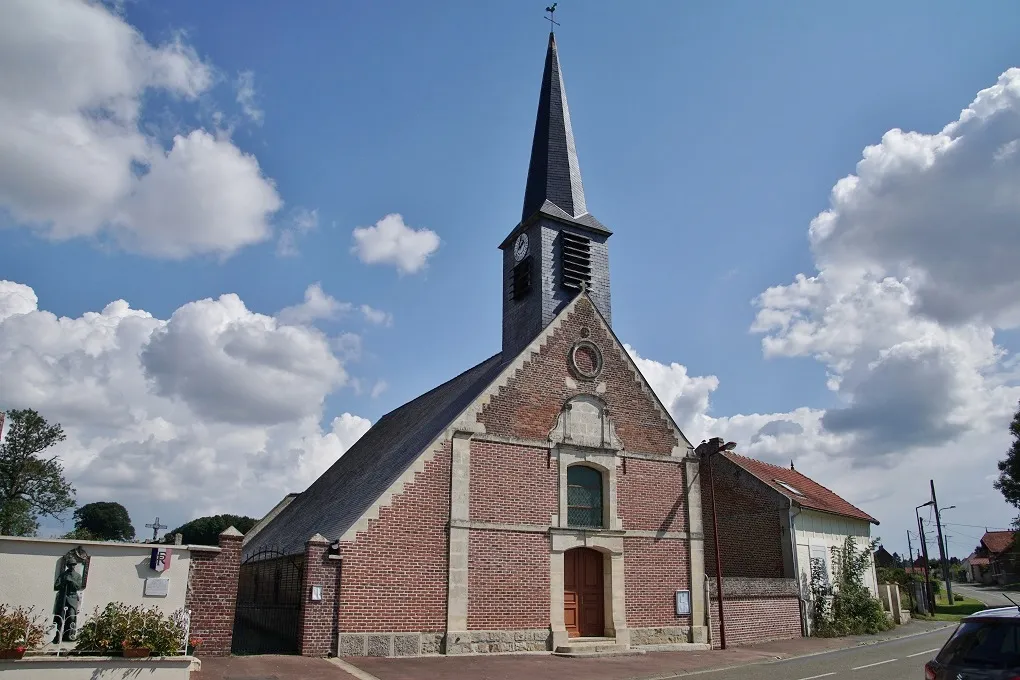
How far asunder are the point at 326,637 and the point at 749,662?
978cm

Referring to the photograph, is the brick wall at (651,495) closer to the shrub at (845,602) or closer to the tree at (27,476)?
the shrub at (845,602)

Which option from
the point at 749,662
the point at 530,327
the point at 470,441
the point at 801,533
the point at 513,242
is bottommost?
the point at 749,662

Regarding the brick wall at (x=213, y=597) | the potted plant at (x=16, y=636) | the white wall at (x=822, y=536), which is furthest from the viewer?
the white wall at (x=822, y=536)

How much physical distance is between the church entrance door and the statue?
11022 mm

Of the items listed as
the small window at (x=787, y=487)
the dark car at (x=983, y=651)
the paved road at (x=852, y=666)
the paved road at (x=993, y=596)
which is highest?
the small window at (x=787, y=487)

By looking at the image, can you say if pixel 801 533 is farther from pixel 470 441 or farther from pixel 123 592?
pixel 123 592

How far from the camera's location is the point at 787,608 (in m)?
22.8

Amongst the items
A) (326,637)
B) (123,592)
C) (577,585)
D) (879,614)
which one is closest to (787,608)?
(879,614)

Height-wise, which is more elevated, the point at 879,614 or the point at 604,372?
the point at 604,372

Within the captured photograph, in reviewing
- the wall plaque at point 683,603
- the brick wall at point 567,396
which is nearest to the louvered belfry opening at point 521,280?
the brick wall at point 567,396

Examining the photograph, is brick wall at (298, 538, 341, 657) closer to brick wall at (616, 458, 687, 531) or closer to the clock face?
brick wall at (616, 458, 687, 531)

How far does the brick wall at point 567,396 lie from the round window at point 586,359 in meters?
0.18

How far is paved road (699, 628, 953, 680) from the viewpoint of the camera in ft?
47.3

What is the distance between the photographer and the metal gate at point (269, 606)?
17.1 metres
